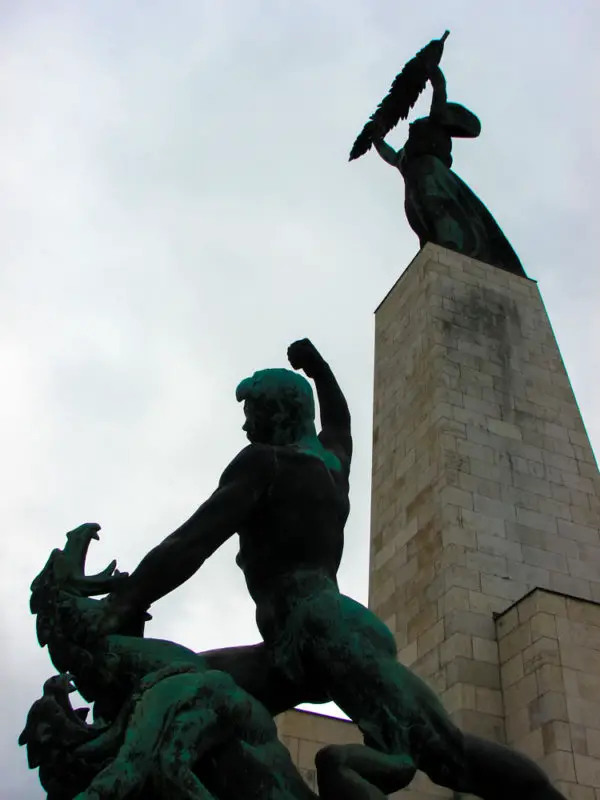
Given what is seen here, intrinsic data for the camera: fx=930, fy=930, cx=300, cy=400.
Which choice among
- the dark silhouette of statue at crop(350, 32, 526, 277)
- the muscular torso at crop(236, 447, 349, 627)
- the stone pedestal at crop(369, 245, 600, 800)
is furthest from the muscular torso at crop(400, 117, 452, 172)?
the muscular torso at crop(236, 447, 349, 627)

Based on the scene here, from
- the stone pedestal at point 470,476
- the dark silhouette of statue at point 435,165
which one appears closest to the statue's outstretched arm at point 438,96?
the dark silhouette of statue at point 435,165

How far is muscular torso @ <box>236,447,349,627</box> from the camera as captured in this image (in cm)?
313

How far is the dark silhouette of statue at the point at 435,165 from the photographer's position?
12.9 metres

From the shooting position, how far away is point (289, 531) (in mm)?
3168

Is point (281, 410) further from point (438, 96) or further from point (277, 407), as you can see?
point (438, 96)

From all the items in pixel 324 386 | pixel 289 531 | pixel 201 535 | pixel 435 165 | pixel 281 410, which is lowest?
pixel 201 535

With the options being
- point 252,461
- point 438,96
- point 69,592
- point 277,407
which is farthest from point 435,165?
point 69,592

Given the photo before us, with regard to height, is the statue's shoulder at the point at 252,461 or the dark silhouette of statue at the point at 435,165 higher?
the dark silhouette of statue at the point at 435,165

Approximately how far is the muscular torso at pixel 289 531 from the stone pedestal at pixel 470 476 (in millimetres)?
4584

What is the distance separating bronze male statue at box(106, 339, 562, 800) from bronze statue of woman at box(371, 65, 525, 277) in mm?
9566

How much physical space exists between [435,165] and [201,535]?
11648 millimetres

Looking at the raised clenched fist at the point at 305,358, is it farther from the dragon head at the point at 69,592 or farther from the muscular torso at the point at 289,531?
the dragon head at the point at 69,592

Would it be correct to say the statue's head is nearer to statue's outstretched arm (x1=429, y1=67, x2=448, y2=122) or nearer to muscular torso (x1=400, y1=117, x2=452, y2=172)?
muscular torso (x1=400, y1=117, x2=452, y2=172)

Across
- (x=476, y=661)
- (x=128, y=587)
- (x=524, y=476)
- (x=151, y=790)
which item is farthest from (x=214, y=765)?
(x=524, y=476)
